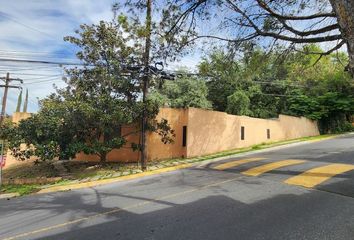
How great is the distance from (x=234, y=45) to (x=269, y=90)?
1923 centimetres

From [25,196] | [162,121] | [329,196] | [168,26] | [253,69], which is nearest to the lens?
[329,196]

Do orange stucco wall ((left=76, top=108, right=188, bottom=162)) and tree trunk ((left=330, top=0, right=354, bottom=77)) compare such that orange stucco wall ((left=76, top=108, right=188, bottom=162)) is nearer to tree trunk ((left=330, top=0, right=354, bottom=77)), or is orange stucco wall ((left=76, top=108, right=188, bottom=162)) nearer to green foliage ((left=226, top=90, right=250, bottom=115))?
green foliage ((left=226, top=90, right=250, bottom=115))

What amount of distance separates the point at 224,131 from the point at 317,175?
881cm

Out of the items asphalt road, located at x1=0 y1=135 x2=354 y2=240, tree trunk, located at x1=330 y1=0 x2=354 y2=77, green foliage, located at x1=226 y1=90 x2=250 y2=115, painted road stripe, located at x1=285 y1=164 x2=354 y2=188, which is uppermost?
green foliage, located at x1=226 y1=90 x2=250 y2=115

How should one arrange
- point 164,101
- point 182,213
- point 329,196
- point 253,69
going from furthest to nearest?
point 164,101
point 253,69
point 329,196
point 182,213

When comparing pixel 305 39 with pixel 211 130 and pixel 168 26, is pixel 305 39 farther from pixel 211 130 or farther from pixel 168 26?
pixel 211 130

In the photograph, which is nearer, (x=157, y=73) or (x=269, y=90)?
(x=157, y=73)

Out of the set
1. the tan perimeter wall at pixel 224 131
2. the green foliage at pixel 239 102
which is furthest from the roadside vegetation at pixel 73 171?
the green foliage at pixel 239 102

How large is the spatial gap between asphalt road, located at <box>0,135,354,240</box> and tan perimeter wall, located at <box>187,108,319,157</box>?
5.36 metres

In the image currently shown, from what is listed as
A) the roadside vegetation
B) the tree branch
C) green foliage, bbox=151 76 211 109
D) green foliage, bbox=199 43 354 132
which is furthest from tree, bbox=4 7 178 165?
green foliage, bbox=199 43 354 132

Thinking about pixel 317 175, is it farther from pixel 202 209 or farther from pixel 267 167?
pixel 202 209

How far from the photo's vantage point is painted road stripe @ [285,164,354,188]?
9.18m

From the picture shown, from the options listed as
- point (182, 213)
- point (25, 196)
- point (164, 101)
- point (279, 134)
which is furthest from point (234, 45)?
point (279, 134)

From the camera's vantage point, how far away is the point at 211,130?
17672 millimetres
